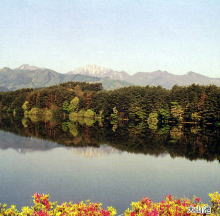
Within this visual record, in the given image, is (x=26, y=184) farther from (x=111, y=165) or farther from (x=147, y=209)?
(x=147, y=209)

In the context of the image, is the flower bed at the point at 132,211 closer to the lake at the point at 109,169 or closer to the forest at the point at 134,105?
the lake at the point at 109,169

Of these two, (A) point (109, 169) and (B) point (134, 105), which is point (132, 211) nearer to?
(A) point (109, 169)

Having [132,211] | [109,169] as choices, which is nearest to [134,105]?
[109,169]

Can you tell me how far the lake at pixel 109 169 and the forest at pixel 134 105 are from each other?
1719 inches

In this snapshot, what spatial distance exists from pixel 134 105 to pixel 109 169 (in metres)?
89.2

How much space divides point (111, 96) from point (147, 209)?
129m

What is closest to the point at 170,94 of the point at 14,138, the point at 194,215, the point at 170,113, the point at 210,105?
the point at 170,113

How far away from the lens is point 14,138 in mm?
73562

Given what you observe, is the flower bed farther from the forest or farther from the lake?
the forest

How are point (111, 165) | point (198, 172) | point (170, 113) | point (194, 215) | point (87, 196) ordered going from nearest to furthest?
1. point (194, 215)
2. point (87, 196)
3. point (198, 172)
4. point (111, 165)
5. point (170, 113)

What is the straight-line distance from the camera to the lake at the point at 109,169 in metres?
30.8

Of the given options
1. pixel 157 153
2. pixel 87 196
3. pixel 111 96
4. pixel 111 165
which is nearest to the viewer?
pixel 87 196

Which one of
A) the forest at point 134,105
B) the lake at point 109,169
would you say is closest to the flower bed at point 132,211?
the lake at point 109,169

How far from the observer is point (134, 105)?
428 ft
